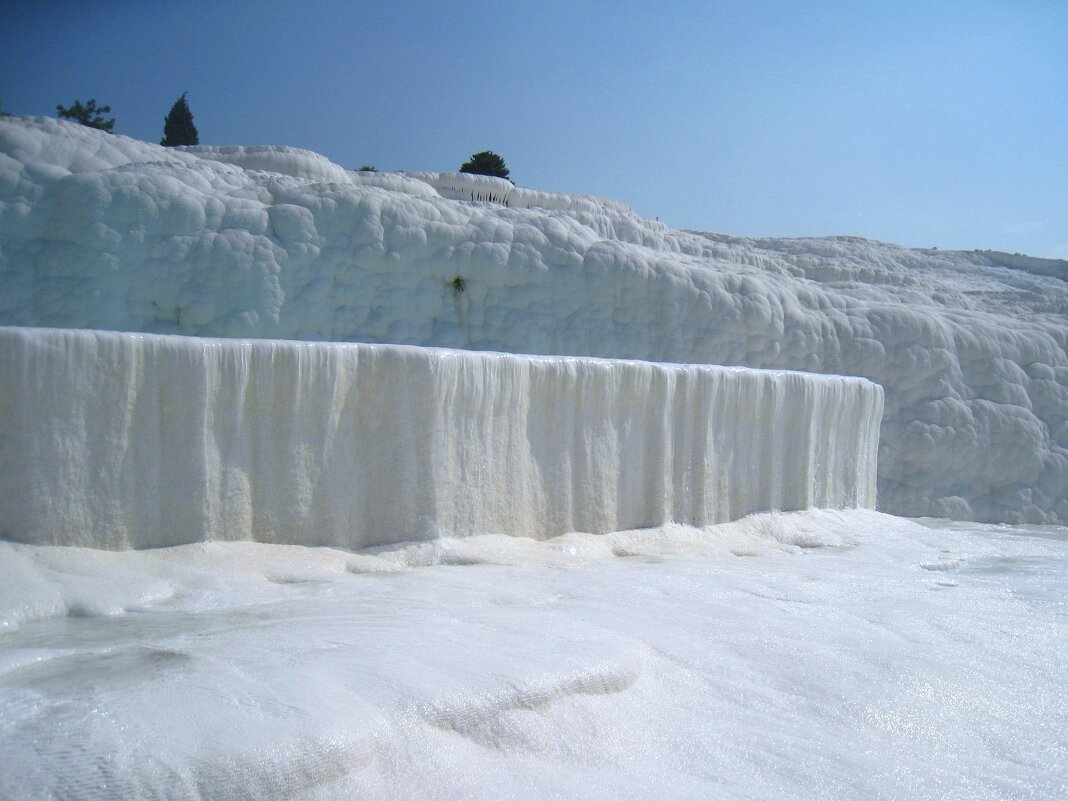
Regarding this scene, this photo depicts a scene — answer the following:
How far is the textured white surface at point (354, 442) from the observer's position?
480 centimetres

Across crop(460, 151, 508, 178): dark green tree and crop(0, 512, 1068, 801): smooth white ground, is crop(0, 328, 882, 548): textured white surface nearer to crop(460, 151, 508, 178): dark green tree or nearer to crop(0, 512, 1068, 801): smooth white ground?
crop(0, 512, 1068, 801): smooth white ground

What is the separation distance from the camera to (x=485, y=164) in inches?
1239

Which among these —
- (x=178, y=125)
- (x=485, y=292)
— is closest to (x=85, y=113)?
(x=178, y=125)

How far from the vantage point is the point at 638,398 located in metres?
7.49

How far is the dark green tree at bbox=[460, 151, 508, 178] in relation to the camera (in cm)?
3144

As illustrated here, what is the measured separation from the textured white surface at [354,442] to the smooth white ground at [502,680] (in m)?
0.24

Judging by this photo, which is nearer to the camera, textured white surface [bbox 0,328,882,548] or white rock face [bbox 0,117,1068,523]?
textured white surface [bbox 0,328,882,548]

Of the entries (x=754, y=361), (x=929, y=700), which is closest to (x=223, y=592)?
(x=929, y=700)

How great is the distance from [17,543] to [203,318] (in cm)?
592

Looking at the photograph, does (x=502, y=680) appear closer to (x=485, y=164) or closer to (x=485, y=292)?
(x=485, y=292)

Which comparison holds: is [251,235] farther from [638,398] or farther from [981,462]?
[981,462]

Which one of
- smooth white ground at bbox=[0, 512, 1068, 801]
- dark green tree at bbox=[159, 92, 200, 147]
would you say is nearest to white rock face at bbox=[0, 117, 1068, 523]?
smooth white ground at bbox=[0, 512, 1068, 801]

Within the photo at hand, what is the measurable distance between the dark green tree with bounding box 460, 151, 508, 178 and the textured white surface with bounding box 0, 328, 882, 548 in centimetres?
2445

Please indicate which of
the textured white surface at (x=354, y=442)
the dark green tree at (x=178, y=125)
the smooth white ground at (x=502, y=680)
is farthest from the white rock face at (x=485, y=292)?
the dark green tree at (x=178, y=125)
